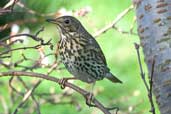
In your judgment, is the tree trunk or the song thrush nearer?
the tree trunk

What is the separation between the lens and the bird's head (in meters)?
2.55

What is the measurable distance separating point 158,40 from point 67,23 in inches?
22.4

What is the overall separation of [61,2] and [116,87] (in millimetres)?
855

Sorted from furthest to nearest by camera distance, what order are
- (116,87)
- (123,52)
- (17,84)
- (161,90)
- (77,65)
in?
(123,52), (116,87), (17,84), (77,65), (161,90)

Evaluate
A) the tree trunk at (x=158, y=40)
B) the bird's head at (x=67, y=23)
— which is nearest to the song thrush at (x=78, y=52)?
the bird's head at (x=67, y=23)

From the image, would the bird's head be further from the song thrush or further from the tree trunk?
the tree trunk

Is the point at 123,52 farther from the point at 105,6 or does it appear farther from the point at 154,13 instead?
the point at 154,13

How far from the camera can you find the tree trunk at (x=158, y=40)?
6.72 ft

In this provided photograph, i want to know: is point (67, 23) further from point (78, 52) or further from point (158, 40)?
point (158, 40)

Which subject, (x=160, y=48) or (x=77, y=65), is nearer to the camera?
(x=160, y=48)

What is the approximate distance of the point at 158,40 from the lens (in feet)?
7.00

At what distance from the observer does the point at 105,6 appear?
6.12 meters

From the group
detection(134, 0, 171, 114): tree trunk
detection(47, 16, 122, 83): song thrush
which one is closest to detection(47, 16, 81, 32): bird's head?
detection(47, 16, 122, 83): song thrush

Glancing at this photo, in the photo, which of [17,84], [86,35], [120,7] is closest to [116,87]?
[120,7]
